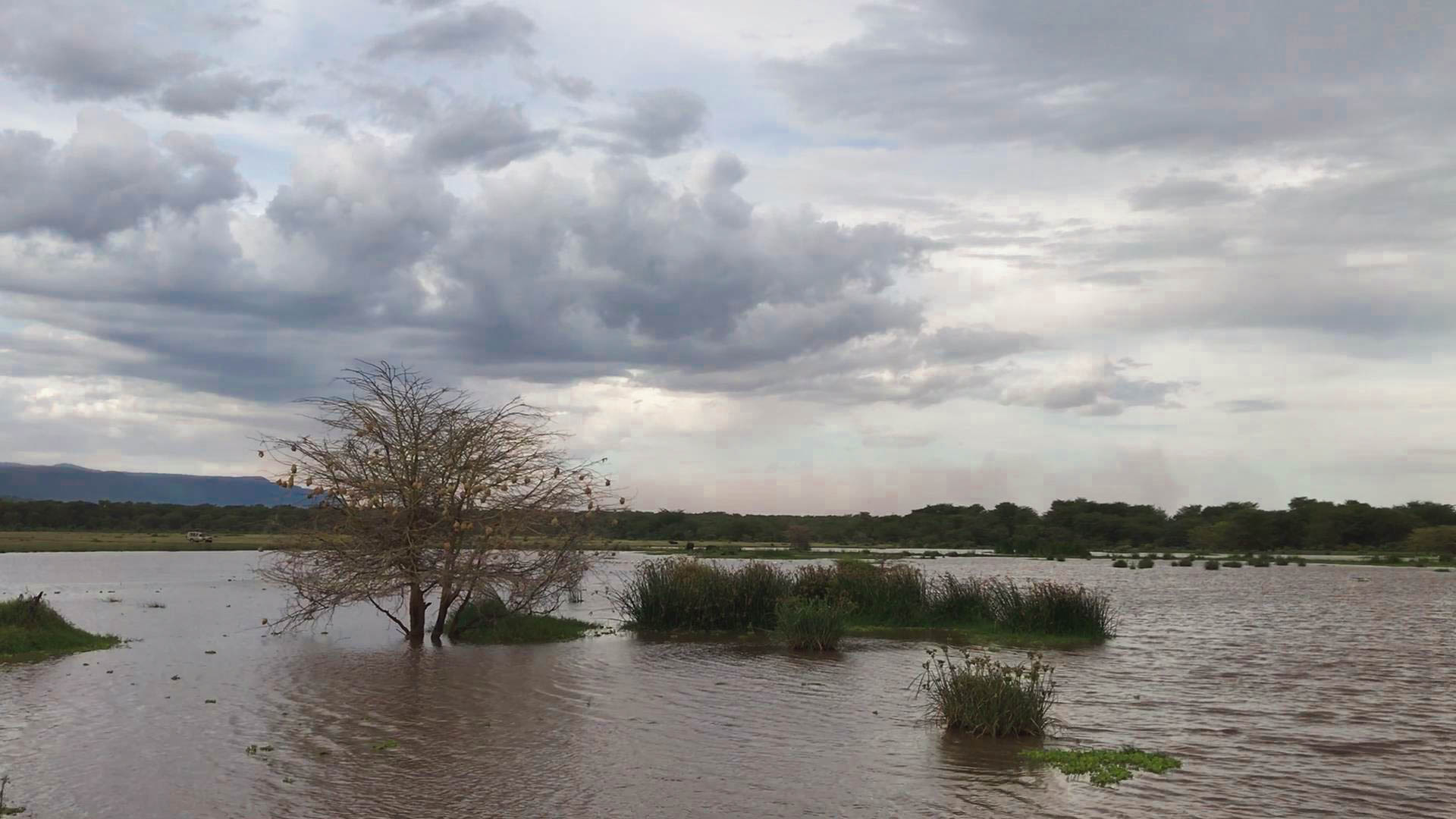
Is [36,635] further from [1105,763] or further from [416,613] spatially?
[1105,763]

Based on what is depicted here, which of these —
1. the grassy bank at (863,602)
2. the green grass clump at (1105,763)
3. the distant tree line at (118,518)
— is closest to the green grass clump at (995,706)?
the green grass clump at (1105,763)

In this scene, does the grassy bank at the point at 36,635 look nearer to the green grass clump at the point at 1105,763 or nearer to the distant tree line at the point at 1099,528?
the green grass clump at the point at 1105,763

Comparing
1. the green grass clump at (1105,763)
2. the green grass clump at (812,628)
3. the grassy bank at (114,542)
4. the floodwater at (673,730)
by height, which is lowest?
the grassy bank at (114,542)

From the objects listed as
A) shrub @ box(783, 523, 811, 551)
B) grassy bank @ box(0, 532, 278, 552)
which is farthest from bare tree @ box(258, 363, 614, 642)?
shrub @ box(783, 523, 811, 551)

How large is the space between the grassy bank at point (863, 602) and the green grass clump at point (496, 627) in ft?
10.5

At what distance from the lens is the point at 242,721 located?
600 inches

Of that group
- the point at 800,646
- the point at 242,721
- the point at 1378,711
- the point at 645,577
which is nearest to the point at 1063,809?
the point at 1378,711

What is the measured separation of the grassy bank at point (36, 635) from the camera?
21.6m

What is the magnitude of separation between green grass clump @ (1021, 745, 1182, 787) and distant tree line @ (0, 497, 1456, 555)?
88.4 metres

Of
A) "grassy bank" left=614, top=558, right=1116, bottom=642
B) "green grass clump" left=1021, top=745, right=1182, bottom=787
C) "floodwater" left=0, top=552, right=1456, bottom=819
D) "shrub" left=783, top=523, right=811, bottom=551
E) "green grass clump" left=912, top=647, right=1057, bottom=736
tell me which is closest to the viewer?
"floodwater" left=0, top=552, right=1456, bottom=819

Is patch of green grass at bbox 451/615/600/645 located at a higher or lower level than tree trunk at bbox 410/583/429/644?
lower

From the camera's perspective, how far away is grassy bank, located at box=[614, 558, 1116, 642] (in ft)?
93.9

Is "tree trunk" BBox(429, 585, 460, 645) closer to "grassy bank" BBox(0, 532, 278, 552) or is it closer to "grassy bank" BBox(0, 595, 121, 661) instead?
"grassy bank" BBox(0, 595, 121, 661)

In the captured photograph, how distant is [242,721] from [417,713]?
2371 mm
